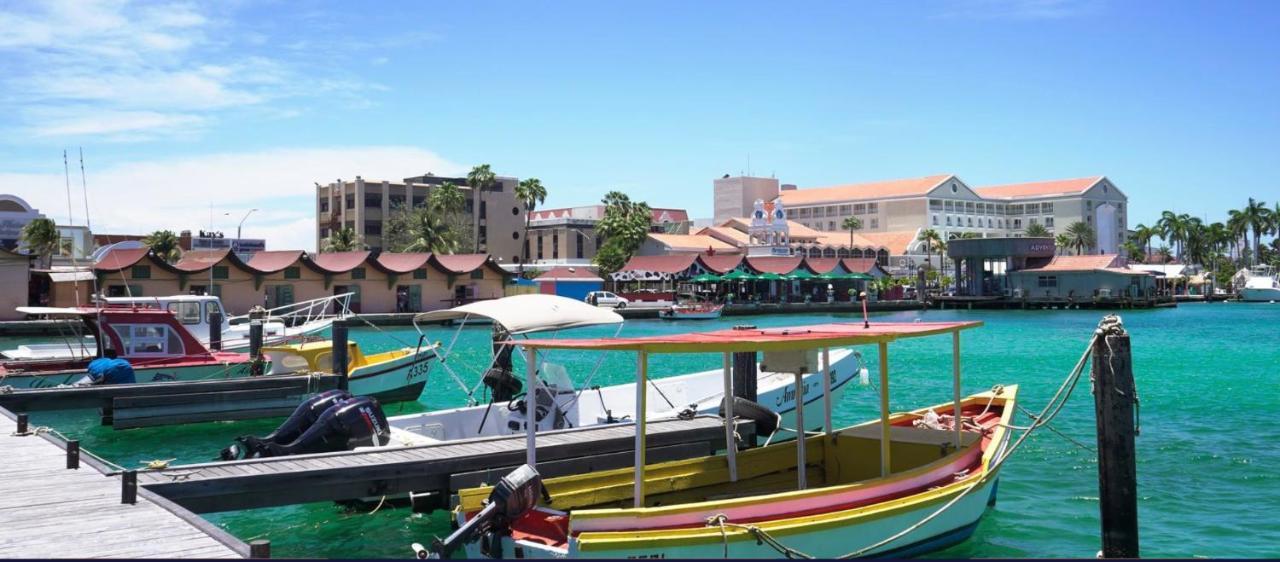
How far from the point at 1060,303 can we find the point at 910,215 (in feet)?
168

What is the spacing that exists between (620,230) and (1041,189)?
A: 87.1 metres

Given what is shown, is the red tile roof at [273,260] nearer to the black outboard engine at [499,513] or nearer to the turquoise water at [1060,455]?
the turquoise water at [1060,455]

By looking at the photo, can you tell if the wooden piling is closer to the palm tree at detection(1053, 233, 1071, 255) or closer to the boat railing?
the boat railing

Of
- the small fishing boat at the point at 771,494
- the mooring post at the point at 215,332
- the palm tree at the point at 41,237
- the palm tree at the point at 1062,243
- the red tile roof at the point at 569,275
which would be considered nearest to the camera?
the small fishing boat at the point at 771,494

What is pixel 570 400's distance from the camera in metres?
18.4

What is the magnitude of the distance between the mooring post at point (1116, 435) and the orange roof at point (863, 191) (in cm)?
14288

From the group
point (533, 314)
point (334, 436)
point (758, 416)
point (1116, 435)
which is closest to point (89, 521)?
point (334, 436)

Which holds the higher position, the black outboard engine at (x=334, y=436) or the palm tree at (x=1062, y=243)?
the palm tree at (x=1062, y=243)

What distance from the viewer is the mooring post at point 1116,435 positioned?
11.5m

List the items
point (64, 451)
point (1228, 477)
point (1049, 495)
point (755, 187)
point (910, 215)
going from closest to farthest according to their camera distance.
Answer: point (64, 451) < point (1049, 495) < point (1228, 477) < point (910, 215) < point (755, 187)

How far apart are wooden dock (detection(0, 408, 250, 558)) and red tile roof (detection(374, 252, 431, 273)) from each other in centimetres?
6145

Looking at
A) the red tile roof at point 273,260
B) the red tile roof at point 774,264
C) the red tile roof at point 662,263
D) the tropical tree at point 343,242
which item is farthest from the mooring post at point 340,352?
the red tile roof at point 774,264

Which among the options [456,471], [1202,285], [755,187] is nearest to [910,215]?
[755,187]

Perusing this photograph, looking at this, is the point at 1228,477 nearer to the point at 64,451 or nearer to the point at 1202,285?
the point at 64,451
